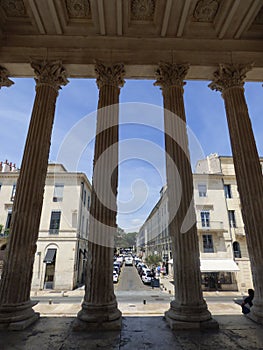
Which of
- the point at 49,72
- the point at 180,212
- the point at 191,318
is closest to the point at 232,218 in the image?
the point at 180,212

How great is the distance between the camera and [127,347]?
15.8ft

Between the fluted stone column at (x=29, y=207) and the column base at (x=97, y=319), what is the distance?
1.53 metres

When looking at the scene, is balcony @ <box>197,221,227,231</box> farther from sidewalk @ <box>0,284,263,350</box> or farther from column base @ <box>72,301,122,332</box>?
column base @ <box>72,301,122,332</box>

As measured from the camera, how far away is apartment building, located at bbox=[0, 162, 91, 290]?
2895cm

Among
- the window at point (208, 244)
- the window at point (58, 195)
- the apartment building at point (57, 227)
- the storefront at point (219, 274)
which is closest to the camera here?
the storefront at point (219, 274)

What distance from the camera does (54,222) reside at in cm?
3105

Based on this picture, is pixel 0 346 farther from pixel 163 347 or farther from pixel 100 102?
pixel 100 102

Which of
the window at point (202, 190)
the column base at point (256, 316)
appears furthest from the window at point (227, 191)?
the column base at point (256, 316)

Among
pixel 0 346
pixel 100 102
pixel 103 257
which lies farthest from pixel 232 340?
pixel 100 102

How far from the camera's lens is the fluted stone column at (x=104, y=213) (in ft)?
19.9

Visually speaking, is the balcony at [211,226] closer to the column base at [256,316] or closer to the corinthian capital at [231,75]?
the corinthian capital at [231,75]

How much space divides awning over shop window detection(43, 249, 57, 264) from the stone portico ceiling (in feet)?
83.4

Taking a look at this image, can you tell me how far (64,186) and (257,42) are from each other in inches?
1096

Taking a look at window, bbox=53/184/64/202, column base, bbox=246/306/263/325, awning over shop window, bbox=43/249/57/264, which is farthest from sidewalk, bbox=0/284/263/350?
window, bbox=53/184/64/202
